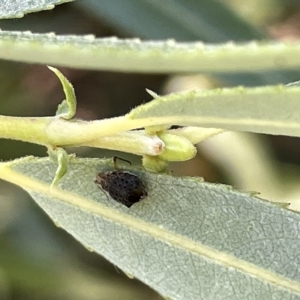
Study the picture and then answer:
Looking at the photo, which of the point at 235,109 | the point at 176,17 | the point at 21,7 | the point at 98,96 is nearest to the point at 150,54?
the point at 235,109

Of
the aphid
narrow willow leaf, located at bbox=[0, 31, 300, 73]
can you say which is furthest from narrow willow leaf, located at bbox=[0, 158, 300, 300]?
narrow willow leaf, located at bbox=[0, 31, 300, 73]

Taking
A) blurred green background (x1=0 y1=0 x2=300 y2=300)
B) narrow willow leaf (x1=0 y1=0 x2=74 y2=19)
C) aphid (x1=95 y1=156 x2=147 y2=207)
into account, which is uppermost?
blurred green background (x1=0 y1=0 x2=300 y2=300)

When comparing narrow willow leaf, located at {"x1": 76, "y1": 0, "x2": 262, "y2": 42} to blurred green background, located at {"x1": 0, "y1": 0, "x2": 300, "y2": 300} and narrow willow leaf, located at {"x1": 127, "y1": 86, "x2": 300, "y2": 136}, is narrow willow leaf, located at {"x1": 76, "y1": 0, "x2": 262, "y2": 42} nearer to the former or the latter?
blurred green background, located at {"x1": 0, "y1": 0, "x2": 300, "y2": 300}

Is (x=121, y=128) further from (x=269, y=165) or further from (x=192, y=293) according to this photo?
(x=269, y=165)

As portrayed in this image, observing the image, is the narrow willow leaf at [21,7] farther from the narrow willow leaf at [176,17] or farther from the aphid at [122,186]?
the narrow willow leaf at [176,17]

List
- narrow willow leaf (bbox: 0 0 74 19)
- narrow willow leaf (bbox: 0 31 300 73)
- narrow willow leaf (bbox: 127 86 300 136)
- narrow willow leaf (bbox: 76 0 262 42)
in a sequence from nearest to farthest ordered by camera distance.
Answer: narrow willow leaf (bbox: 0 31 300 73)
narrow willow leaf (bbox: 127 86 300 136)
narrow willow leaf (bbox: 0 0 74 19)
narrow willow leaf (bbox: 76 0 262 42)

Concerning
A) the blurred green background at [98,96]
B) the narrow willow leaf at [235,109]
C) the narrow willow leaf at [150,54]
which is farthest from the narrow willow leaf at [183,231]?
the blurred green background at [98,96]

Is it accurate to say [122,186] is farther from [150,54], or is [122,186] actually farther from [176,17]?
[176,17]
